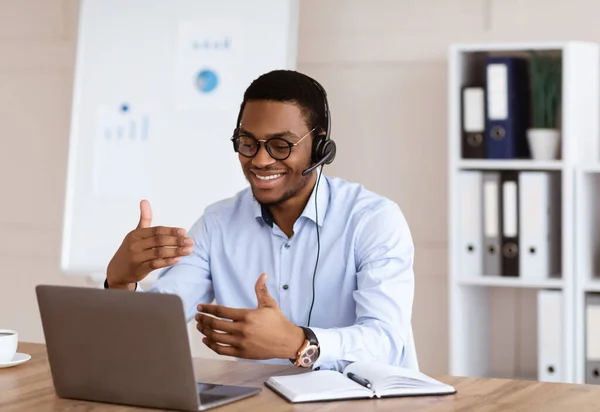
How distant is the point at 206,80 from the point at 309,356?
1735mm

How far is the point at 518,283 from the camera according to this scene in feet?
9.71

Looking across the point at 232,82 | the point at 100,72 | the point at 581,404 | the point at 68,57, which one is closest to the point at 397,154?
the point at 232,82

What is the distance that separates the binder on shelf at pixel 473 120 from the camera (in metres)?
2.99

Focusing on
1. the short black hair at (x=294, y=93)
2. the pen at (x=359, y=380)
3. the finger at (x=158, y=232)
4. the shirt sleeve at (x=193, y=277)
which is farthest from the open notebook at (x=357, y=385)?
the short black hair at (x=294, y=93)

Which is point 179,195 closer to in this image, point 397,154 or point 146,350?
point 397,154

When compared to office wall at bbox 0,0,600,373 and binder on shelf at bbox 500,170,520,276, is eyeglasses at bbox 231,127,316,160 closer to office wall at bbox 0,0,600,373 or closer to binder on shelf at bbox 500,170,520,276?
binder on shelf at bbox 500,170,520,276

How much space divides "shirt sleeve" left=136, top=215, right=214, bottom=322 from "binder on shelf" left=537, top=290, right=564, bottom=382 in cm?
116

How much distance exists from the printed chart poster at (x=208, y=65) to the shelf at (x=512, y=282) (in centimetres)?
100

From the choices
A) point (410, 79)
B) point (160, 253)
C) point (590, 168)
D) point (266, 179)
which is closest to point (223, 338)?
point (160, 253)

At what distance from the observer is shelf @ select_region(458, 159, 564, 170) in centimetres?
291

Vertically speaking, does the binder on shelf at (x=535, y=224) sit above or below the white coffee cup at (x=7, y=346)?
above

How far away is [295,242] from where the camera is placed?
7.32 feet

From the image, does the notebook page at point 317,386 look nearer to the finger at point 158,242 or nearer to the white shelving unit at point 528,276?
the finger at point 158,242

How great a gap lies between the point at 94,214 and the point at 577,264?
5.56 ft
